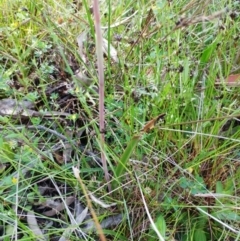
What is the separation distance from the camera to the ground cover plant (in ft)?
2.97

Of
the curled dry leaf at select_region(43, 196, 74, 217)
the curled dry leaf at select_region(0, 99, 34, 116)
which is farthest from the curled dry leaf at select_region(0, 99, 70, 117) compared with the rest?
the curled dry leaf at select_region(43, 196, 74, 217)

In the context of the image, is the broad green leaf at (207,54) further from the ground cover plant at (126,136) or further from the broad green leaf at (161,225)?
the broad green leaf at (161,225)

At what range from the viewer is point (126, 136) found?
3.32ft

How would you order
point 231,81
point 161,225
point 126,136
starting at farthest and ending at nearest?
1. point 231,81
2. point 126,136
3. point 161,225

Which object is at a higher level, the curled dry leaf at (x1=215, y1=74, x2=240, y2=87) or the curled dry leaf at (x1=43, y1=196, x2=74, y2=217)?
the curled dry leaf at (x1=215, y1=74, x2=240, y2=87)

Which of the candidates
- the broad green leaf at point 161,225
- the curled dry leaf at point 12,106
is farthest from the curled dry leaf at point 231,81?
the curled dry leaf at point 12,106

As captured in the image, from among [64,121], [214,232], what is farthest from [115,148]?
[214,232]

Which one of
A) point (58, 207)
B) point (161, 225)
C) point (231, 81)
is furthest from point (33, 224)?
point (231, 81)

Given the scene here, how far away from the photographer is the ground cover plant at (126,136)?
907mm

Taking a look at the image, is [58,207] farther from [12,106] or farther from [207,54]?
[207,54]

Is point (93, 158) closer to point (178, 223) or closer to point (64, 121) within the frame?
point (64, 121)

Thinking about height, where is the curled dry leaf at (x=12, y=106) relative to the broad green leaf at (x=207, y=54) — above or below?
below

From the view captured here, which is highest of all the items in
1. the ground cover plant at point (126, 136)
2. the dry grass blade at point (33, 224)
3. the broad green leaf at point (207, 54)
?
the broad green leaf at point (207, 54)

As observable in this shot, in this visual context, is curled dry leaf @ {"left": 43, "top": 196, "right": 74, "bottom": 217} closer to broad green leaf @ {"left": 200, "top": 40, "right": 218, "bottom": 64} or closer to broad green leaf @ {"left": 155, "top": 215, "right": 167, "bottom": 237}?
broad green leaf @ {"left": 155, "top": 215, "right": 167, "bottom": 237}
